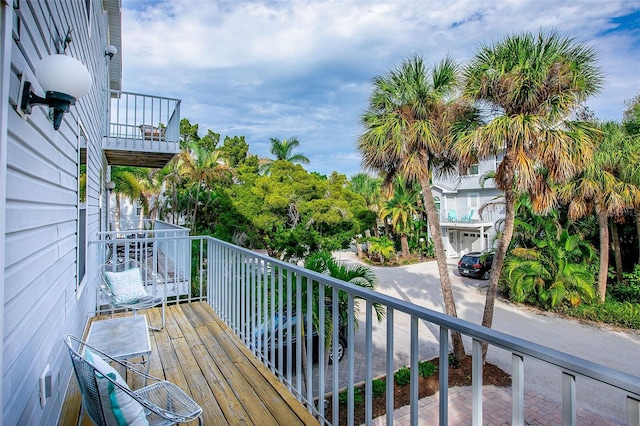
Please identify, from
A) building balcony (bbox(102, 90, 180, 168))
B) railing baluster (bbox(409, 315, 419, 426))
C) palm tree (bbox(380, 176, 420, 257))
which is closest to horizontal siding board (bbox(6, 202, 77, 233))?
railing baluster (bbox(409, 315, 419, 426))

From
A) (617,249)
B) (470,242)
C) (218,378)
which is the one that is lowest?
(470,242)

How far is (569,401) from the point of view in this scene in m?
0.99

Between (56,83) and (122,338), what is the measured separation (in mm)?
2183

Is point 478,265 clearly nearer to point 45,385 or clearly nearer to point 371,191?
point 371,191

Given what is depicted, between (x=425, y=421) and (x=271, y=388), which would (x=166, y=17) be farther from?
(x=425, y=421)

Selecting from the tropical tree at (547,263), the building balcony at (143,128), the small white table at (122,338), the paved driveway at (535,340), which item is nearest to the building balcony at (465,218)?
the tropical tree at (547,263)

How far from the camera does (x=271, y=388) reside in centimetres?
274

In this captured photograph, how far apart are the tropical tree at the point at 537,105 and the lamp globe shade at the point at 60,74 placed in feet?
27.6

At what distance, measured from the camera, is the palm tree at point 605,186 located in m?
11.0

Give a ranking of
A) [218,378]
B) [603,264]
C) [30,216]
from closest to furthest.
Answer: [30,216] < [218,378] < [603,264]

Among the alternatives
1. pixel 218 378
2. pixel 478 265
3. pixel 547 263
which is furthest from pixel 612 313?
pixel 218 378

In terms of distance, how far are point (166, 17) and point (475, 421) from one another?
29.3 feet

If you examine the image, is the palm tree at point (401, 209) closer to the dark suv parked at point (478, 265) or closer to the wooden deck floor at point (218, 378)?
the dark suv parked at point (478, 265)

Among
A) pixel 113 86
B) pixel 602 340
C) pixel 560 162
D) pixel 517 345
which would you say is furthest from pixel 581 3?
pixel 113 86
